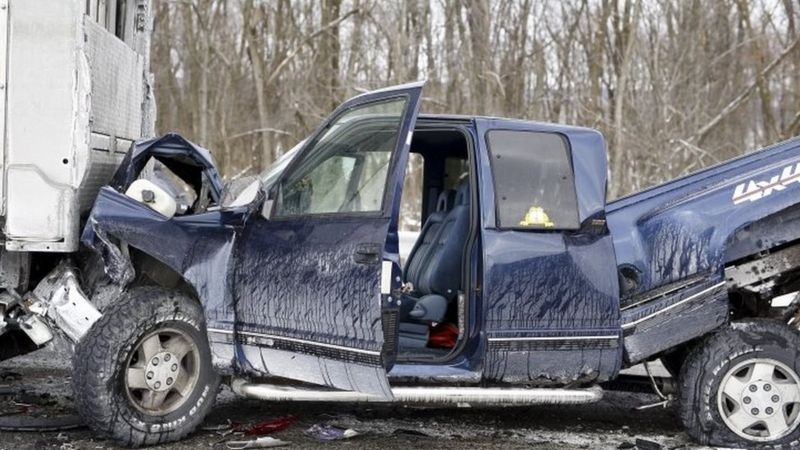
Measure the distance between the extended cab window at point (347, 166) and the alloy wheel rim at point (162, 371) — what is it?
951 mm

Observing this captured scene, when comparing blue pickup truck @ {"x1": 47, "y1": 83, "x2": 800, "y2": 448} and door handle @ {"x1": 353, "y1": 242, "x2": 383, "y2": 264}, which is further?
blue pickup truck @ {"x1": 47, "y1": 83, "x2": 800, "y2": 448}

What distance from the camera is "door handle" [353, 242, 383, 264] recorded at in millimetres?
5180

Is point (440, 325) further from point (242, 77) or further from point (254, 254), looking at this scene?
point (242, 77)

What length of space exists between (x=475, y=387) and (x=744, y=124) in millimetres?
21878

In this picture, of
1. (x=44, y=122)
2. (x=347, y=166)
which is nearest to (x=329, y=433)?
(x=347, y=166)

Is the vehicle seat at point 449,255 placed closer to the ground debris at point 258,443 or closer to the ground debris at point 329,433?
the ground debris at point 329,433

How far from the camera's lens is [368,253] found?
5203mm

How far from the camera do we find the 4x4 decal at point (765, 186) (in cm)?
572

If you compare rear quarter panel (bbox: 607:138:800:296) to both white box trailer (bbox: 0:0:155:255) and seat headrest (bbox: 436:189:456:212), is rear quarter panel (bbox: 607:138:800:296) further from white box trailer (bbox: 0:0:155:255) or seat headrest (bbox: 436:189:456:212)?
white box trailer (bbox: 0:0:155:255)

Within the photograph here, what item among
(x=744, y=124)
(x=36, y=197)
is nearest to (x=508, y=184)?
(x=36, y=197)

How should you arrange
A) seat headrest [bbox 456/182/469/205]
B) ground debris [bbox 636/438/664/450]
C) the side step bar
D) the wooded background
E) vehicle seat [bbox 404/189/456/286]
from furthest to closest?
the wooded background, vehicle seat [bbox 404/189/456/286], seat headrest [bbox 456/182/469/205], ground debris [bbox 636/438/664/450], the side step bar

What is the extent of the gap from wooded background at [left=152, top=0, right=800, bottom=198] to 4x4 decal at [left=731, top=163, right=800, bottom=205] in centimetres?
1572

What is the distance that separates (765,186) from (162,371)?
3598 mm

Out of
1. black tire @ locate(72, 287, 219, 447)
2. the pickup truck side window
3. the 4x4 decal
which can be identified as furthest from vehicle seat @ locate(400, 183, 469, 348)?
the 4x4 decal
